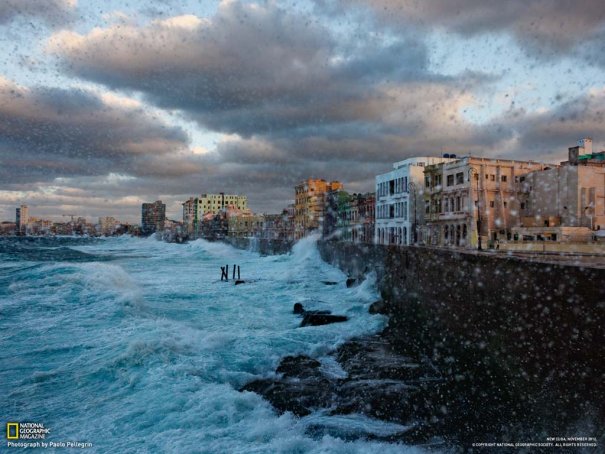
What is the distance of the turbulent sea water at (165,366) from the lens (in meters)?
8.85

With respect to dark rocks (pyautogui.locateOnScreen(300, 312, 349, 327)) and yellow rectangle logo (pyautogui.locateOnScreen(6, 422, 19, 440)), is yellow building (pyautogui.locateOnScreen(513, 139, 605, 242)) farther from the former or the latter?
yellow rectangle logo (pyautogui.locateOnScreen(6, 422, 19, 440))

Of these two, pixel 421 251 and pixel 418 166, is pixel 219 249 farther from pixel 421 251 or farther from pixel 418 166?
pixel 421 251

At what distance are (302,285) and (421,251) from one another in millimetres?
17684

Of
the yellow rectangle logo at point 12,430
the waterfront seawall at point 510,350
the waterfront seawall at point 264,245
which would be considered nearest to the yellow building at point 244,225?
the waterfront seawall at point 264,245

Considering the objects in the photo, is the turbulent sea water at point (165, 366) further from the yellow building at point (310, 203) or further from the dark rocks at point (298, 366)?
the yellow building at point (310, 203)

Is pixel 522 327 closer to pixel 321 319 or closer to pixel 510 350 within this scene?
pixel 510 350

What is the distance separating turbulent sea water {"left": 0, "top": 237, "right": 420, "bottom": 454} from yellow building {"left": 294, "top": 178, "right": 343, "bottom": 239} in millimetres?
63669

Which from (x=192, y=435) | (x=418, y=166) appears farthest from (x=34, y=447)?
(x=418, y=166)

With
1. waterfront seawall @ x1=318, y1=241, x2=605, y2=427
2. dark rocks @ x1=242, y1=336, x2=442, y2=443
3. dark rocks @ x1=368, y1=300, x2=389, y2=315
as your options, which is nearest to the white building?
dark rocks @ x1=368, y1=300, x2=389, y2=315

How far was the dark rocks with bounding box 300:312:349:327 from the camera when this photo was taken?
63.0ft

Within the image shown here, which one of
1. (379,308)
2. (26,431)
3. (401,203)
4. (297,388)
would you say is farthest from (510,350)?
(401,203)

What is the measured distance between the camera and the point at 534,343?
8.67 metres

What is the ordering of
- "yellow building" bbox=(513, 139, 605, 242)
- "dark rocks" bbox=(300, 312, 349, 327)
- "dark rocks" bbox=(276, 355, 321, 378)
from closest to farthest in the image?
"dark rocks" bbox=(276, 355, 321, 378) < "dark rocks" bbox=(300, 312, 349, 327) < "yellow building" bbox=(513, 139, 605, 242)

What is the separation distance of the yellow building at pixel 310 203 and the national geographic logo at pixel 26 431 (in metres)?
81.3
